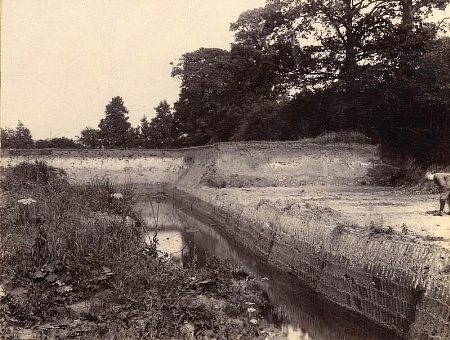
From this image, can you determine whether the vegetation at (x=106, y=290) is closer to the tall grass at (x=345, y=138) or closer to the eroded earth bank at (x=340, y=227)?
the eroded earth bank at (x=340, y=227)

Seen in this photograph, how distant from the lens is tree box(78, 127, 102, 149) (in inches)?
2362

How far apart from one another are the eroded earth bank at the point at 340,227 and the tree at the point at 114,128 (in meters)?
33.8

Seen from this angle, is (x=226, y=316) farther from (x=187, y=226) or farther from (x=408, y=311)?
(x=187, y=226)

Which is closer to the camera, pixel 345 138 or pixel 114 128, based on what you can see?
pixel 345 138

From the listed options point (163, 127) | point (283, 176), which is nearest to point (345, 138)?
point (283, 176)

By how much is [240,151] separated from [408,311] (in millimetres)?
19450

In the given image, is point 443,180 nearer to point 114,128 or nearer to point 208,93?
point 208,93

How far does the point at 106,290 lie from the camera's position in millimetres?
8281

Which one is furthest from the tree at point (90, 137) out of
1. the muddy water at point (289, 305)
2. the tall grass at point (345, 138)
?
the muddy water at point (289, 305)

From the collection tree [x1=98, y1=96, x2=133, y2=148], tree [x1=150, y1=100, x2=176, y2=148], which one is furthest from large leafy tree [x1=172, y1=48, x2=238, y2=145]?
tree [x1=98, y1=96, x2=133, y2=148]

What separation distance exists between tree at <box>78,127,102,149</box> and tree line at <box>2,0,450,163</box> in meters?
15.6

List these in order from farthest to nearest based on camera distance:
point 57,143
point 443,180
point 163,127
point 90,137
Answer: point 163,127, point 90,137, point 57,143, point 443,180

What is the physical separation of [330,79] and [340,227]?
2612 centimetres

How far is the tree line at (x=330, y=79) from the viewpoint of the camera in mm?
20531
